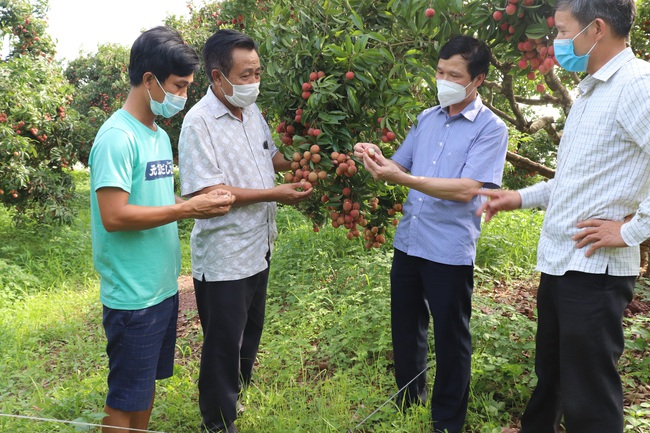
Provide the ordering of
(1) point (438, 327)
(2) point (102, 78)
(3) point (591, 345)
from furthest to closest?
(2) point (102, 78), (1) point (438, 327), (3) point (591, 345)

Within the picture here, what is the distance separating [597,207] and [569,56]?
51 centimetres

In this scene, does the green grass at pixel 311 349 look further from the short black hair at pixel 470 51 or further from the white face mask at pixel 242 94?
the short black hair at pixel 470 51

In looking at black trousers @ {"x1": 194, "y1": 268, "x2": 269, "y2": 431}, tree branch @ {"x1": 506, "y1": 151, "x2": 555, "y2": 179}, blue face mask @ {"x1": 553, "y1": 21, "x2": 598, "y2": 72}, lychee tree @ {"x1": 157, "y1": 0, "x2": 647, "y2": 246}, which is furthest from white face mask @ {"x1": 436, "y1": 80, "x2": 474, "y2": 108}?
tree branch @ {"x1": 506, "y1": 151, "x2": 555, "y2": 179}

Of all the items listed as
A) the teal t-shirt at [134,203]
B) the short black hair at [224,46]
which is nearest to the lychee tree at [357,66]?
the short black hair at [224,46]

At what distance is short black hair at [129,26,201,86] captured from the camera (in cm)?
199

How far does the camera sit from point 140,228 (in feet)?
6.40

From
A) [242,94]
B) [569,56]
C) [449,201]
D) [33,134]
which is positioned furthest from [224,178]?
[33,134]

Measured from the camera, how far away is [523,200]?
6.93 feet

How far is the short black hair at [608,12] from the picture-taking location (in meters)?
1.72

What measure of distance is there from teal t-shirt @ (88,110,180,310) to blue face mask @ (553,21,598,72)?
1467 mm

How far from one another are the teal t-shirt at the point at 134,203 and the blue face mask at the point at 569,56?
1.47m

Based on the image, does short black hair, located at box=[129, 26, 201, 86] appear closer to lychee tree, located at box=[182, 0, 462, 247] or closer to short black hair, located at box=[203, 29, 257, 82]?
short black hair, located at box=[203, 29, 257, 82]

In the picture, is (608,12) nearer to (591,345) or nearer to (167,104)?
(591,345)

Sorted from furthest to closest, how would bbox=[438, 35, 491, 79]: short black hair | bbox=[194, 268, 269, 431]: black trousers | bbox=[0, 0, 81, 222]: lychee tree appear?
bbox=[0, 0, 81, 222]: lychee tree < bbox=[194, 268, 269, 431]: black trousers < bbox=[438, 35, 491, 79]: short black hair
